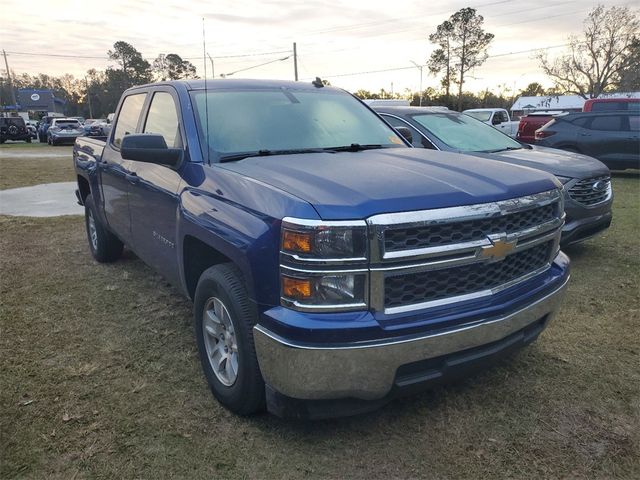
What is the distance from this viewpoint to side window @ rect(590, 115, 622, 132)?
1176cm

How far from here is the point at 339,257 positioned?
2.25 meters

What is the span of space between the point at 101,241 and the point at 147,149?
2873mm

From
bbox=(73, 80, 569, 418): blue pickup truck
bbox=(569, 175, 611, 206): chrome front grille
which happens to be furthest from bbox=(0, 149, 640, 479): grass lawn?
bbox=(569, 175, 611, 206): chrome front grille

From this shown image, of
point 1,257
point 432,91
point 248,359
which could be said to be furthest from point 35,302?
point 432,91

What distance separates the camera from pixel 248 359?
2.58 meters

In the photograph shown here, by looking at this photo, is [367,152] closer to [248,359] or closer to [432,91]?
[248,359]

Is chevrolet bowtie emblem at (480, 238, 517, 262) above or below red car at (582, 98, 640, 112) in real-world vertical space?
below

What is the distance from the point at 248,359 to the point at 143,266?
3.49 metres

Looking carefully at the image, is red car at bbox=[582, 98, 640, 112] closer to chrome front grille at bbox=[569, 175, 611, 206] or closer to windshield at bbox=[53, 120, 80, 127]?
chrome front grille at bbox=[569, 175, 611, 206]

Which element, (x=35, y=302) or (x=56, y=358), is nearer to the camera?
(x=56, y=358)

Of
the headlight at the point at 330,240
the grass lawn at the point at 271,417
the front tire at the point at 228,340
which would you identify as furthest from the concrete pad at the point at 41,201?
the headlight at the point at 330,240

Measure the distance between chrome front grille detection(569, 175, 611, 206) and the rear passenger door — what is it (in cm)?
408

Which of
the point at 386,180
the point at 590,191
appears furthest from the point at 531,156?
the point at 386,180

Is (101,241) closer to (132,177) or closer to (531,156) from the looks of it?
(132,177)
